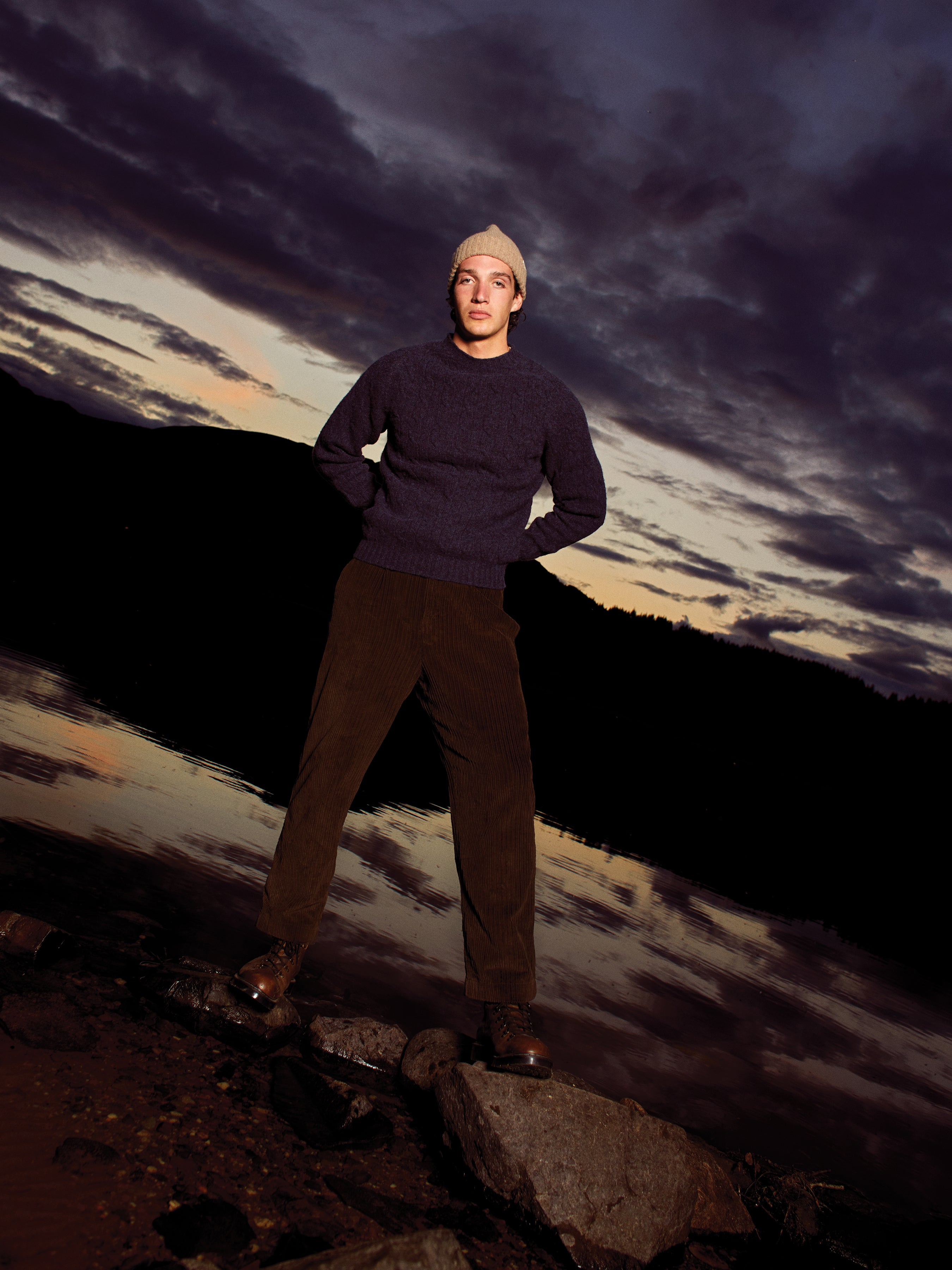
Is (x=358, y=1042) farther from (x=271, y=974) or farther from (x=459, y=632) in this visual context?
(x=459, y=632)

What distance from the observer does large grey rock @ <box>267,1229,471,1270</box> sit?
1.70 metres

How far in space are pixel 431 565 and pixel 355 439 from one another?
0.63m

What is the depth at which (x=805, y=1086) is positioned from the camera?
492 centimetres

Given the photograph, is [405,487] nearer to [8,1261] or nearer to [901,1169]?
[8,1261]

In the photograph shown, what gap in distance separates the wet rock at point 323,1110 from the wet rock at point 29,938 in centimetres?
86

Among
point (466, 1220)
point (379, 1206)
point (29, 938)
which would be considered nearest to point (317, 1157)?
point (379, 1206)

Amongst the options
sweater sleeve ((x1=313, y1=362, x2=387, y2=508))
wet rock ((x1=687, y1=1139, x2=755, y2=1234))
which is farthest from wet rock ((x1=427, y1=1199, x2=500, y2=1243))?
sweater sleeve ((x1=313, y1=362, x2=387, y2=508))

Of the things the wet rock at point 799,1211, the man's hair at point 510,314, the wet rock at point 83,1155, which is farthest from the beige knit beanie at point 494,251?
the wet rock at point 799,1211

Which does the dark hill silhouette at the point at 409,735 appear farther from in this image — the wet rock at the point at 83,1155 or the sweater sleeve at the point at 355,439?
the wet rock at the point at 83,1155

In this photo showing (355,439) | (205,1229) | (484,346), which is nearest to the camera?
(205,1229)

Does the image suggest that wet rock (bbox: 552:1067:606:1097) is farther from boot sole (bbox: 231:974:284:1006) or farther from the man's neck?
the man's neck

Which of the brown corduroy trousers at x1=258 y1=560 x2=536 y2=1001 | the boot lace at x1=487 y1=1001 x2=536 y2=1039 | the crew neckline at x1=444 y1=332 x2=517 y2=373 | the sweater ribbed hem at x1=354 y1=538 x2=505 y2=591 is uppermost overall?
the crew neckline at x1=444 y1=332 x2=517 y2=373

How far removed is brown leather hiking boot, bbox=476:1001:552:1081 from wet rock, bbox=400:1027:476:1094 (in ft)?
0.30

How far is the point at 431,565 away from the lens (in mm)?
3197
